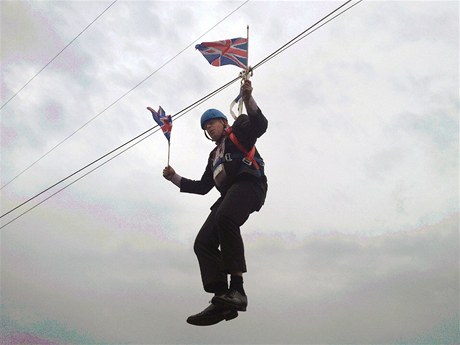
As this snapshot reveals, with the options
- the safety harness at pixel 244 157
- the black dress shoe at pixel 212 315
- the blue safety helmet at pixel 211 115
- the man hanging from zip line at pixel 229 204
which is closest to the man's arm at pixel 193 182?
the man hanging from zip line at pixel 229 204

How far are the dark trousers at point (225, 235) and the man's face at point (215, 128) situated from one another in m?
0.60

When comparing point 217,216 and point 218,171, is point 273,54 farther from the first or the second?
point 217,216

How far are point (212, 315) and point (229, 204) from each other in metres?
1.08

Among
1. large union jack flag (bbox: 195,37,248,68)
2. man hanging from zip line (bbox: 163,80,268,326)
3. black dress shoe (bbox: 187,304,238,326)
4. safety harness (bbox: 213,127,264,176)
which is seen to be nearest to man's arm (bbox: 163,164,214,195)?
man hanging from zip line (bbox: 163,80,268,326)

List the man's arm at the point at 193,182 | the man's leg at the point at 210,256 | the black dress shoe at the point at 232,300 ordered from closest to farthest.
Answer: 1. the black dress shoe at the point at 232,300
2. the man's leg at the point at 210,256
3. the man's arm at the point at 193,182

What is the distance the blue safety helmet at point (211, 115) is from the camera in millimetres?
6066

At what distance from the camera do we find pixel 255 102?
5.45 m

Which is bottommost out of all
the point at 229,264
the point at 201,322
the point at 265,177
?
the point at 201,322

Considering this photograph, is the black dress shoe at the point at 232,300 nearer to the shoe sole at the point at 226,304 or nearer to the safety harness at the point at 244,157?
the shoe sole at the point at 226,304

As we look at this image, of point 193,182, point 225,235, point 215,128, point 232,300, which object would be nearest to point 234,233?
point 225,235

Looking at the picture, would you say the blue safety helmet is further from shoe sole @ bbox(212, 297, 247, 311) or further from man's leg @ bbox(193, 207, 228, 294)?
shoe sole @ bbox(212, 297, 247, 311)

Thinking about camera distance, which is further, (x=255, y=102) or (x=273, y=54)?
(x=273, y=54)

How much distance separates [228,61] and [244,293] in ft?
7.81

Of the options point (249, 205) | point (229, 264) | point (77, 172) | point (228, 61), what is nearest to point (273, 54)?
point (228, 61)
